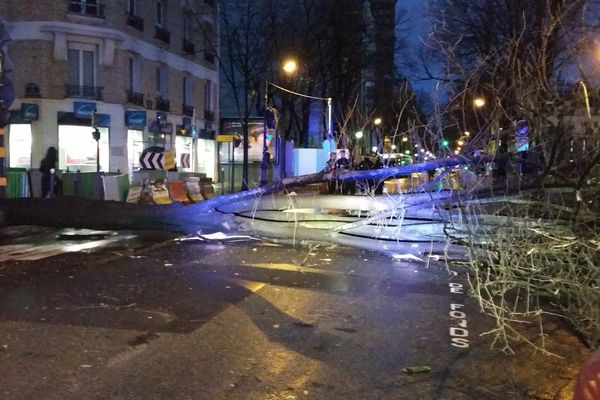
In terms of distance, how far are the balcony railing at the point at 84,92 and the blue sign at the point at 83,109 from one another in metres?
0.45

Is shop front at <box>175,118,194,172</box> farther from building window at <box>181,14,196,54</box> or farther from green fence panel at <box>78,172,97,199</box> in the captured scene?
green fence panel at <box>78,172,97,199</box>

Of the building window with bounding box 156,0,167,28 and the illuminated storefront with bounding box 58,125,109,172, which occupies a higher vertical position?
the building window with bounding box 156,0,167,28

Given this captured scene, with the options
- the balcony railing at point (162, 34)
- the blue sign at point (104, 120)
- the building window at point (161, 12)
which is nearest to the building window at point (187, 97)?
the balcony railing at point (162, 34)

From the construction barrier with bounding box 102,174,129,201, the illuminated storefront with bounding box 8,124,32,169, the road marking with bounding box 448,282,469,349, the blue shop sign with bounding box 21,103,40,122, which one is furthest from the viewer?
the illuminated storefront with bounding box 8,124,32,169

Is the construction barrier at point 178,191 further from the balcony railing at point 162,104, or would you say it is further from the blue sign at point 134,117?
the balcony railing at point 162,104

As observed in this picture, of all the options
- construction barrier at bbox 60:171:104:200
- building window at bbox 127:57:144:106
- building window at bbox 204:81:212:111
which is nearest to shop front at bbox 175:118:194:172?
building window at bbox 204:81:212:111

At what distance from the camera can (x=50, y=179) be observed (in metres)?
19.9

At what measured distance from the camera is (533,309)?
7246mm

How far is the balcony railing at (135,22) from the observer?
29.9 meters

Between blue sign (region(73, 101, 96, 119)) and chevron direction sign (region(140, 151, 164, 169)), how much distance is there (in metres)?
8.14

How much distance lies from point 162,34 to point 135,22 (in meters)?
2.77

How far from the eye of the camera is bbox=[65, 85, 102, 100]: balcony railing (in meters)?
27.7

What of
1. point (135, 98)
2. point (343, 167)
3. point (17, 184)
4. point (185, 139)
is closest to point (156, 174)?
point (17, 184)

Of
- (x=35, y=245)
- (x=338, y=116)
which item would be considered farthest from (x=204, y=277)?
(x=338, y=116)
